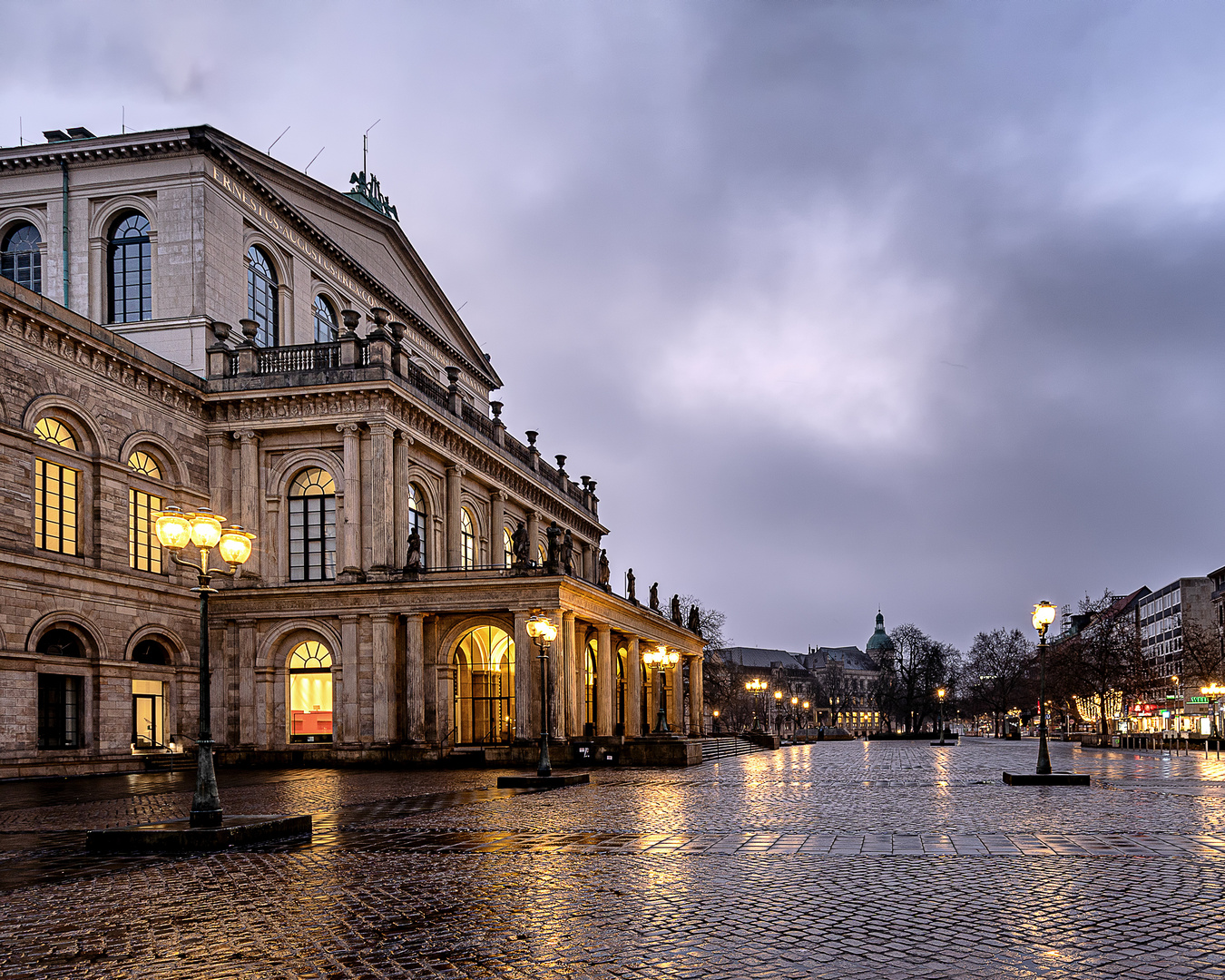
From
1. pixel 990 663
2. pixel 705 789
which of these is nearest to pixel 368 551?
pixel 705 789

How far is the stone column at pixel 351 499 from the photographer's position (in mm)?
43938

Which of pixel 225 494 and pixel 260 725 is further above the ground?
pixel 225 494

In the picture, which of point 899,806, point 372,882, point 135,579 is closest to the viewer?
point 372,882

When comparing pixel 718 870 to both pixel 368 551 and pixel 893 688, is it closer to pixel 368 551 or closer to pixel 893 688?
pixel 368 551

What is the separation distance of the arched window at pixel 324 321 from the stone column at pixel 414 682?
1710 cm

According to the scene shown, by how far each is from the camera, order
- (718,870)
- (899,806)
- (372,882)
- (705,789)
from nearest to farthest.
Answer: (372,882) → (718,870) → (899,806) → (705,789)

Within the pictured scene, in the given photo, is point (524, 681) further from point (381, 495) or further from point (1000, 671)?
point (1000, 671)

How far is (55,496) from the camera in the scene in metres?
36.4

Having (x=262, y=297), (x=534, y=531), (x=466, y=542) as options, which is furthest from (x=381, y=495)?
(x=534, y=531)

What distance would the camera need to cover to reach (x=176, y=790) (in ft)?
94.8

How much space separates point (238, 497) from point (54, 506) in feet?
30.0

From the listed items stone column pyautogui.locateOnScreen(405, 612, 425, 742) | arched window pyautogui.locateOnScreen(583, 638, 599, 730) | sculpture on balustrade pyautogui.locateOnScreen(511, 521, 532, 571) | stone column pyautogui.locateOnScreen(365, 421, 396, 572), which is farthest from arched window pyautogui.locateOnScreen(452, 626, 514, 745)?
sculpture on balustrade pyautogui.locateOnScreen(511, 521, 532, 571)

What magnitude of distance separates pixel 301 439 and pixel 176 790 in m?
19.0

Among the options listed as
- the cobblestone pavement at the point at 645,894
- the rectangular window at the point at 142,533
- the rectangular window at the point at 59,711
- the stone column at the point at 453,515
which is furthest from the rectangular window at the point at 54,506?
the stone column at the point at 453,515
